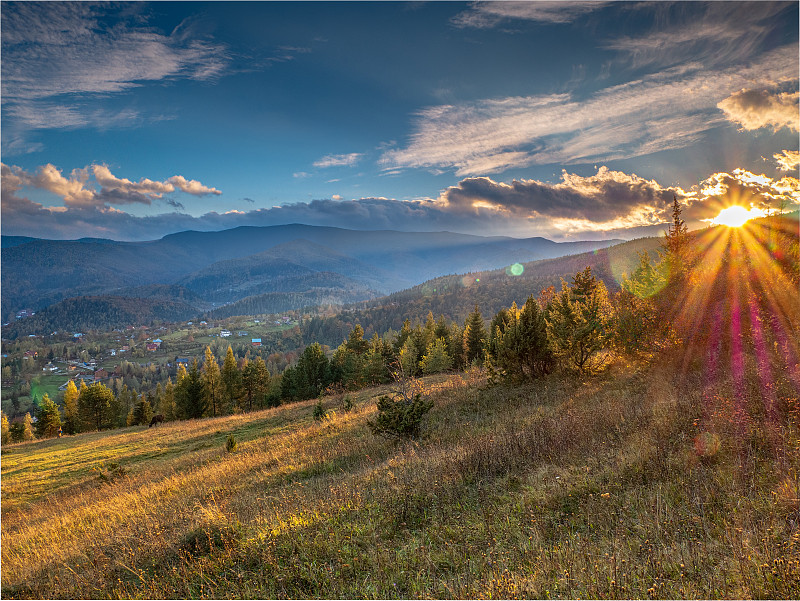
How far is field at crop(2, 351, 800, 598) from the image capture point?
13.5 ft

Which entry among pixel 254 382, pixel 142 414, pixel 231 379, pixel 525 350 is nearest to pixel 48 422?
pixel 142 414

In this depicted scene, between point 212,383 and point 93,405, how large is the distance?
22905 mm

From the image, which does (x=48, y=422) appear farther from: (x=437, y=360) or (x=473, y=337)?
(x=473, y=337)

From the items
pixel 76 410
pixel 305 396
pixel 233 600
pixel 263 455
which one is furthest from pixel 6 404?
pixel 233 600

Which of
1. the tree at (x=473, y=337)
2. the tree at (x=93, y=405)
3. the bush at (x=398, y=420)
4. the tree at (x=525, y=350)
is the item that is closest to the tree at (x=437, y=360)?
the tree at (x=473, y=337)

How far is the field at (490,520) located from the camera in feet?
13.5

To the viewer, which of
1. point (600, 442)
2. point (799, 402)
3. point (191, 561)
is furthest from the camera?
point (600, 442)

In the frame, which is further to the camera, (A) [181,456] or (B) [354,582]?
(A) [181,456]

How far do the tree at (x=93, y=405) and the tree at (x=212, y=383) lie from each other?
20301 mm

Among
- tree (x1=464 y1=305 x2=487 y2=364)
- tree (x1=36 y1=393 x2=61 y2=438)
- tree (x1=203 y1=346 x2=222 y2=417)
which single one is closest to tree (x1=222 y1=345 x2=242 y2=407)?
tree (x1=203 y1=346 x2=222 y2=417)

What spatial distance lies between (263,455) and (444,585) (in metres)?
12.9

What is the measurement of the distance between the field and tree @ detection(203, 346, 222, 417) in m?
40.1

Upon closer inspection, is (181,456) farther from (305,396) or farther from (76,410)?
(76,410)

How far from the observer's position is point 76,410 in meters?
55.7
